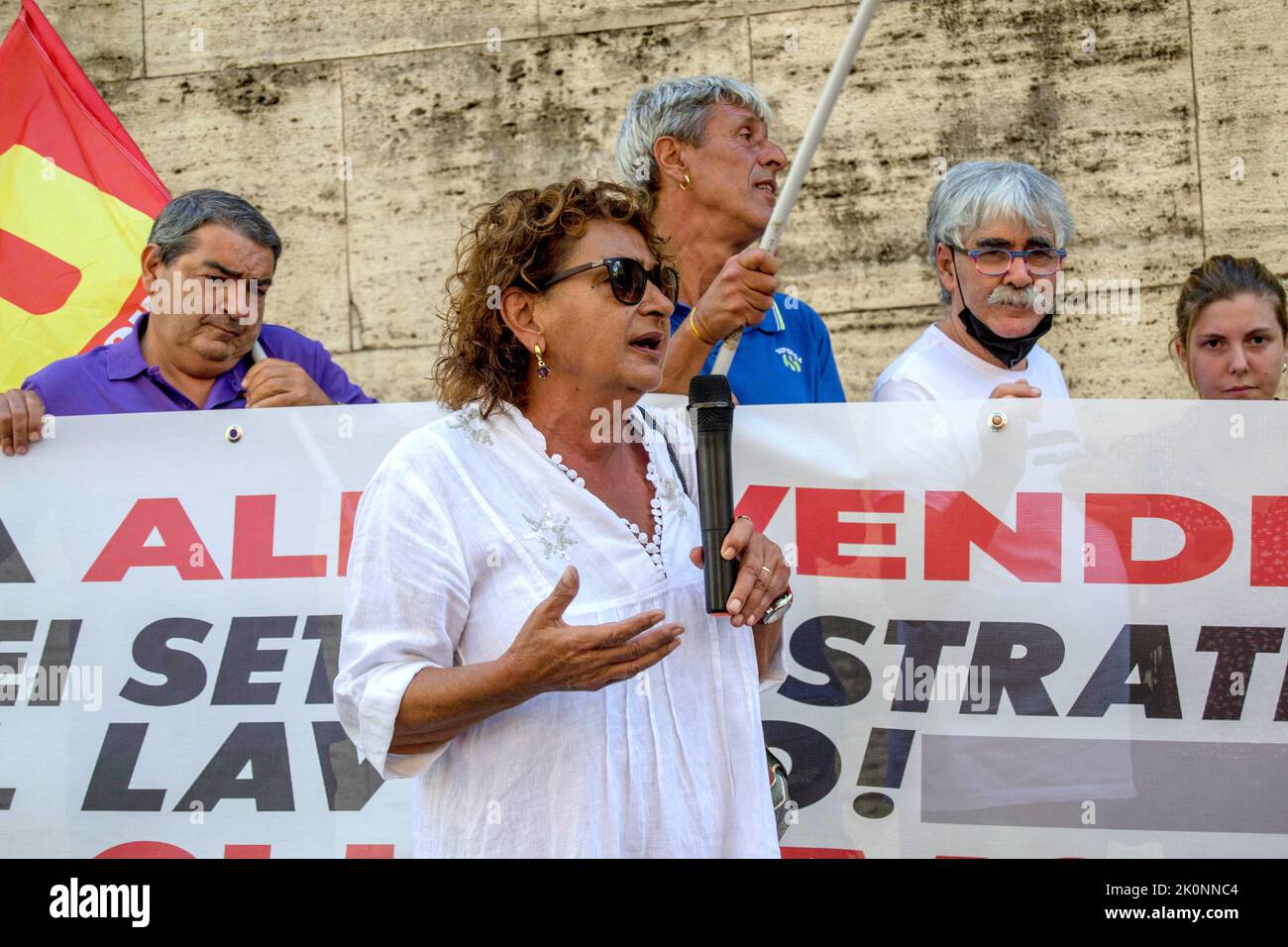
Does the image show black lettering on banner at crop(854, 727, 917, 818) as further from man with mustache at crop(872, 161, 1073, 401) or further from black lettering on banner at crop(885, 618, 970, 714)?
man with mustache at crop(872, 161, 1073, 401)

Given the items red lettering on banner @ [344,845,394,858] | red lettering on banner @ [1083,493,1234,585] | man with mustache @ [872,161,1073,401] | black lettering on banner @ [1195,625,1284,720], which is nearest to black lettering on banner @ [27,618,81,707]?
red lettering on banner @ [344,845,394,858]

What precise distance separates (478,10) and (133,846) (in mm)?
3782

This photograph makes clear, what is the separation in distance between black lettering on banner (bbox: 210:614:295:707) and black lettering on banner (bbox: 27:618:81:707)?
0.38 metres

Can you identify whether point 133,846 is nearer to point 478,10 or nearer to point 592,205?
point 592,205

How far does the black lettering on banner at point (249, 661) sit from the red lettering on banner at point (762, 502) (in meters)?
1.15

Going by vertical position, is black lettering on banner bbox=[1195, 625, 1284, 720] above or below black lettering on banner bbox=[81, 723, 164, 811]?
above

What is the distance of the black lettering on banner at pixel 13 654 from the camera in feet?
12.0

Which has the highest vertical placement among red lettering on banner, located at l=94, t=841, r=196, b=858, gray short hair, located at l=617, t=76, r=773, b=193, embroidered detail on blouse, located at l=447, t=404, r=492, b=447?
gray short hair, located at l=617, t=76, r=773, b=193

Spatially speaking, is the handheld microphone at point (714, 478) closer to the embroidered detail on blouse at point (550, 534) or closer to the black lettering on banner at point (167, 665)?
the embroidered detail on blouse at point (550, 534)

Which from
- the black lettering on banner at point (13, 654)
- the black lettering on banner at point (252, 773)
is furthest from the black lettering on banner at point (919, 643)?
the black lettering on banner at point (13, 654)

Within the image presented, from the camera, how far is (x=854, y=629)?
354 cm

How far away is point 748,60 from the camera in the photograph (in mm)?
5863

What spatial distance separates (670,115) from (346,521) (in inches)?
55.3

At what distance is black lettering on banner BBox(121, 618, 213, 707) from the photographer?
3625 mm
